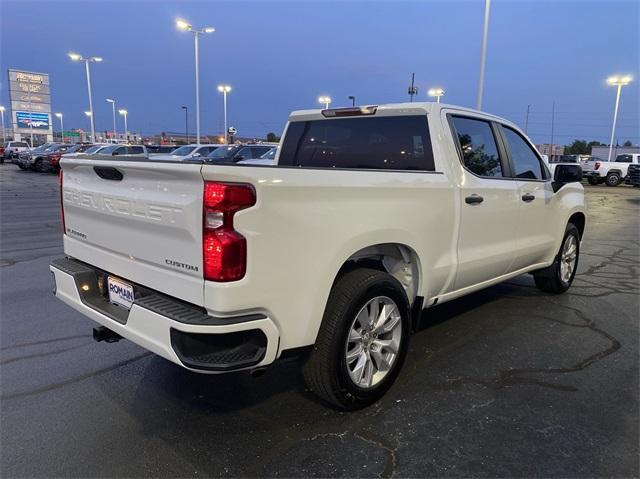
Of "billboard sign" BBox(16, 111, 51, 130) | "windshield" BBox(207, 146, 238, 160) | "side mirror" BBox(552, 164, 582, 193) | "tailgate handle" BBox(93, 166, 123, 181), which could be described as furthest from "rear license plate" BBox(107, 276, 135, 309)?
"billboard sign" BBox(16, 111, 51, 130)

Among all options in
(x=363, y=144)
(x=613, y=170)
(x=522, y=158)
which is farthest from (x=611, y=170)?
(x=363, y=144)

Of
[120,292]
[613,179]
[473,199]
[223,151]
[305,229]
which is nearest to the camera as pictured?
[305,229]

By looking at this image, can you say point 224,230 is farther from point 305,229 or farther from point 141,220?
point 141,220

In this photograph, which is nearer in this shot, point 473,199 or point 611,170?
point 473,199

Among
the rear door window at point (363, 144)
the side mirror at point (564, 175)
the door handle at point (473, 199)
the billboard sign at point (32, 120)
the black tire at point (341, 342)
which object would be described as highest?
the billboard sign at point (32, 120)

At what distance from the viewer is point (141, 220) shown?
9.12ft

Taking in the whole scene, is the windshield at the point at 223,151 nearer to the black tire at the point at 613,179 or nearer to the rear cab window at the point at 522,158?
the rear cab window at the point at 522,158

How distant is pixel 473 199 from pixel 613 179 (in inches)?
1320

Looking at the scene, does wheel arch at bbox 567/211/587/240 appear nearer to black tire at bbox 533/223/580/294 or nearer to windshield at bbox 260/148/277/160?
black tire at bbox 533/223/580/294

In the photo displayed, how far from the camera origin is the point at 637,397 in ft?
11.4

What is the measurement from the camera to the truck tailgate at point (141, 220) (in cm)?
249

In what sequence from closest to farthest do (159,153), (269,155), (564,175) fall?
(564,175) → (269,155) → (159,153)

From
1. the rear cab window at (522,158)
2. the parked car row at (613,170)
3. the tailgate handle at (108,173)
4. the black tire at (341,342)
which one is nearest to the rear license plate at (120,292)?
the tailgate handle at (108,173)

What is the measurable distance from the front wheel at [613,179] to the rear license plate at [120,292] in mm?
35350
